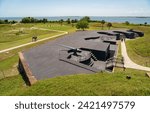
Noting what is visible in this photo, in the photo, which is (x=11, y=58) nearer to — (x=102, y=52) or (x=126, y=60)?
(x=102, y=52)

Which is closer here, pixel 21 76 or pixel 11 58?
pixel 21 76

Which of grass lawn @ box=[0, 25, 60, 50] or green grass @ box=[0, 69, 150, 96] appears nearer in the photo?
green grass @ box=[0, 69, 150, 96]

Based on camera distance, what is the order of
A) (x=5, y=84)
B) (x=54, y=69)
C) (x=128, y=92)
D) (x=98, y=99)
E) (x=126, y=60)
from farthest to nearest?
(x=126, y=60) < (x=5, y=84) < (x=54, y=69) < (x=128, y=92) < (x=98, y=99)

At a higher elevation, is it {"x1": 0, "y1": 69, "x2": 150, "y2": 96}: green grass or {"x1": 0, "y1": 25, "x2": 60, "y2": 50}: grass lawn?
{"x1": 0, "y1": 69, "x2": 150, "y2": 96}: green grass

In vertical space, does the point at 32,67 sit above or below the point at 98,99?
below

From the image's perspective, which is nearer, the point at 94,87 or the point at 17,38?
the point at 94,87

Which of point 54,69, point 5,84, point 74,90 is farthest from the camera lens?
point 5,84

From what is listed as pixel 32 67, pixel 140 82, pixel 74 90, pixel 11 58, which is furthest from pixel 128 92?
pixel 11 58

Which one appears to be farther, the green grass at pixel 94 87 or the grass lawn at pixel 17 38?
the grass lawn at pixel 17 38

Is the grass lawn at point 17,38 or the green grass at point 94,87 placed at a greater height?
the green grass at point 94,87

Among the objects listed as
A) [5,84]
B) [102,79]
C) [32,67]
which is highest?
[102,79]

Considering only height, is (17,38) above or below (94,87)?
below
